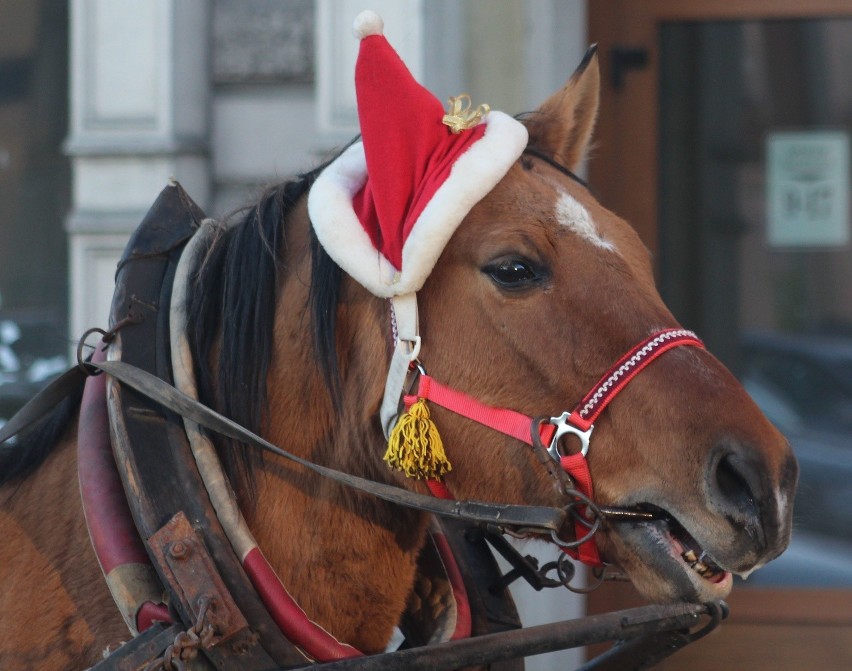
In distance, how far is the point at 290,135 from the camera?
3.00 m

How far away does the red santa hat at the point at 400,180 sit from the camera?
1306 mm

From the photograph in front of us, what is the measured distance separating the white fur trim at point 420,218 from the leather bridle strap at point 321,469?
0.77 ft

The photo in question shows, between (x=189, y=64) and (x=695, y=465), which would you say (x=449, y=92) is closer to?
(x=189, y=64)

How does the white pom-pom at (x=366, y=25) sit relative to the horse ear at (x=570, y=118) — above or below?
above

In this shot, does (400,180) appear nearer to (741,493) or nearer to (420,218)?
(420,218)

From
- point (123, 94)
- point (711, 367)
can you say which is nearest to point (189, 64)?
point (123, 94)

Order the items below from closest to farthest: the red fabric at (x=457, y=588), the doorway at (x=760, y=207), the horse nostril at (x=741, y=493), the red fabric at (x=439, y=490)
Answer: the horse nostril at (x=741, y=493)
the red fabric at (x=439, y=490)
the red fabric at (x=457, y=588)
the doorway at (x=760, y=207)

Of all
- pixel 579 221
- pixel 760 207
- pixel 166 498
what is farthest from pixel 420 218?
pixel 760 207

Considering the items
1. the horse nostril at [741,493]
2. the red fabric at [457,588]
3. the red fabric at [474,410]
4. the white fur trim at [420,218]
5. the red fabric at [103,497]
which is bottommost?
the red fabric at [457,588]

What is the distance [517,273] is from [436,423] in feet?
0.69

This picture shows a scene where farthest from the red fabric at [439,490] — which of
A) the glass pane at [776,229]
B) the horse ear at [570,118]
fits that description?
the glass pane at [776,229]

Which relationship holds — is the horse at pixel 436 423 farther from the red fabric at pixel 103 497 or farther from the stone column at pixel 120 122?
the stone column at pixel 120 122

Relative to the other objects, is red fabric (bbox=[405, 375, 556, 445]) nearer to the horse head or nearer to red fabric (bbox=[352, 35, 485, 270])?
the horse head

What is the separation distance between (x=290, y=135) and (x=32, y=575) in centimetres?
186
